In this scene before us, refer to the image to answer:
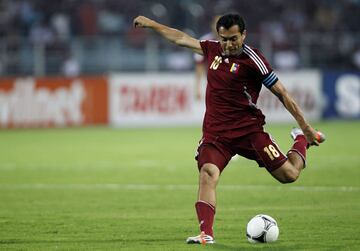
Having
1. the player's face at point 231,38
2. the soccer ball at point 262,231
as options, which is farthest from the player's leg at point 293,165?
the player's face at point 231,38

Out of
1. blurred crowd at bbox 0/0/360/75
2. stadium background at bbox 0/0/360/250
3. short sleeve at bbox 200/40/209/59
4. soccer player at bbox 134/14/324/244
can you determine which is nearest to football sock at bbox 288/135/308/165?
soccer player at bbox 134/14/324/244

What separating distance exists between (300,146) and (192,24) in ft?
66.4

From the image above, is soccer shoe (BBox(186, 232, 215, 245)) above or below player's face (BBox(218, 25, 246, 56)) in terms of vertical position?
below

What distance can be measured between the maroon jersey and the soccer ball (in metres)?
0.96

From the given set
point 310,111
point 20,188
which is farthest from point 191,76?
point 20,188

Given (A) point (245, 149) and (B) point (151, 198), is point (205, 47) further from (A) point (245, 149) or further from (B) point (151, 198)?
(B) point (151, 198)

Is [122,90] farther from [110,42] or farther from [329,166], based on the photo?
[329,166]

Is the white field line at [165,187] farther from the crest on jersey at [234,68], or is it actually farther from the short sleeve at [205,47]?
the crest on jersey at [234,68]

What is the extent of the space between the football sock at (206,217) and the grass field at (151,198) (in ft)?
0.59

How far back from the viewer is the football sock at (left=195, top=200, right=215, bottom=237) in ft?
27.3

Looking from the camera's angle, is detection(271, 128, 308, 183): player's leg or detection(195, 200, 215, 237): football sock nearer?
detection(195, 200, 215, 237): football sock

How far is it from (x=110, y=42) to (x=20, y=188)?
15.2 metres

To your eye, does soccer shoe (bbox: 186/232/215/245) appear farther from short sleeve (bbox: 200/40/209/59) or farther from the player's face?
short sleeve (bbox: 200/40/209/59)

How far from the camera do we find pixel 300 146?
953 cm
